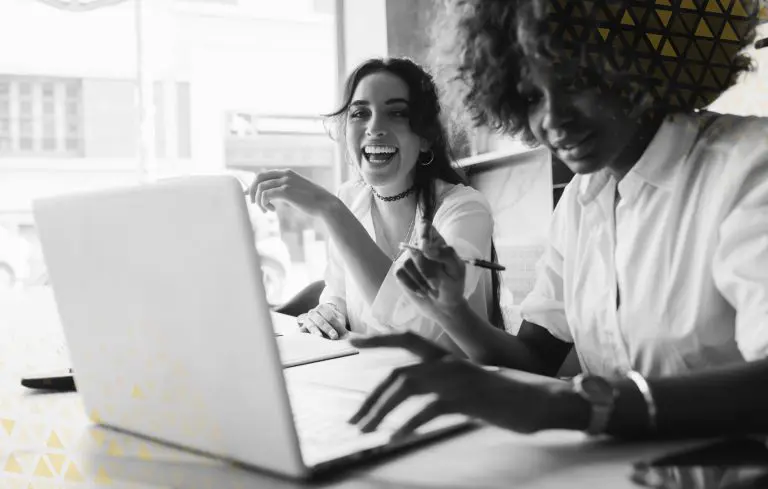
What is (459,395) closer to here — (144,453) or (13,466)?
(144,453)

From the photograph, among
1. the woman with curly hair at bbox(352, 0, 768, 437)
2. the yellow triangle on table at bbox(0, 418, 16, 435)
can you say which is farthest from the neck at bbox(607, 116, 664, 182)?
the yellow triangle on table at bbox(0, 418, 16, 435)

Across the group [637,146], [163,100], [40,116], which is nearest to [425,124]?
[637,146]

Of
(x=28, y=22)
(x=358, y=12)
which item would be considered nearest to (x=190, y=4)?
(x=28, y=22)

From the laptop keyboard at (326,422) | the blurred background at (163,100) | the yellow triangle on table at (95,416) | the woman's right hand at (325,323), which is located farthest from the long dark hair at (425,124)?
the blurred background at (163,100)

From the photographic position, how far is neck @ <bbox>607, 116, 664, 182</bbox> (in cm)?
93

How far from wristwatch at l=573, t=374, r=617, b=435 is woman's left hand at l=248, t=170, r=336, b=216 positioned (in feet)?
2.89

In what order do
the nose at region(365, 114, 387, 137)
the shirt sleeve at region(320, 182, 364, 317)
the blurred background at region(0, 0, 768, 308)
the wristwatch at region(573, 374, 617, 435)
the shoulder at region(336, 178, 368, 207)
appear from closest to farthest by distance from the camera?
the wristwatch at region(573, 374, 617, 435) < the nose at region(365, 114, 387, 137) < the shirt sleeve at region(320, 182, 364, 317) < the shoulder at region(336, 178, 368, 207) < the blurred background at region(0, 0, 768, 308)

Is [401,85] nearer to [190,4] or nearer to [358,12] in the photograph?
[358,12]

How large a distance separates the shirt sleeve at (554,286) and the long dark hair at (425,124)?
2.02ft

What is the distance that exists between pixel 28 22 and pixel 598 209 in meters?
4.00

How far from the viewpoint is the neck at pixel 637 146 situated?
927mm

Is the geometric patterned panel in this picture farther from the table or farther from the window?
the window

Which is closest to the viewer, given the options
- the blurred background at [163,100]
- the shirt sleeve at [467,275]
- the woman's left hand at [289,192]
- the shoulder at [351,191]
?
the woman's left hand at [289,192]

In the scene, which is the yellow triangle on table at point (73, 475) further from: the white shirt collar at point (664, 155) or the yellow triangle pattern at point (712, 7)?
the yellow triangle pattern at point (712, 7)
